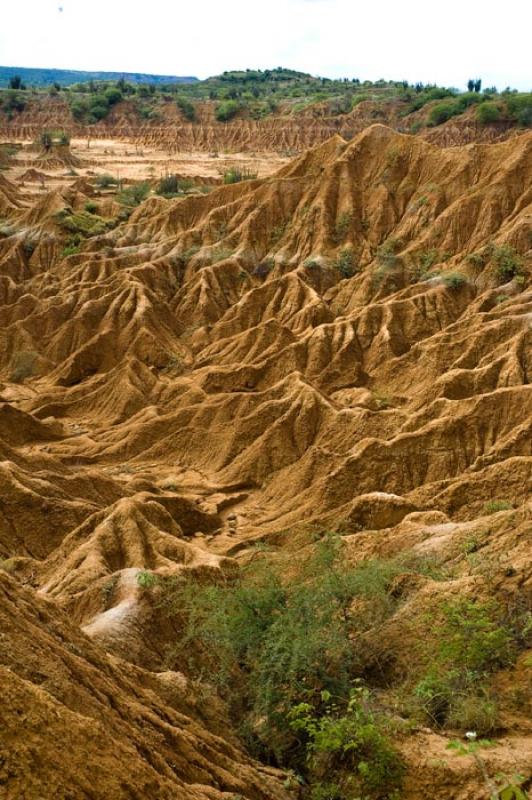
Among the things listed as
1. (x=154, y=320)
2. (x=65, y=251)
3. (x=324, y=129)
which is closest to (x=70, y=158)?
(x=324, y=129)

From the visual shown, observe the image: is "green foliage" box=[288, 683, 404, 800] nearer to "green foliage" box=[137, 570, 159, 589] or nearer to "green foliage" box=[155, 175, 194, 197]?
"green foliage" box=[137, 570, 159, 589]

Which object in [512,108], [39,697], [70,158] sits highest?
[512,108]

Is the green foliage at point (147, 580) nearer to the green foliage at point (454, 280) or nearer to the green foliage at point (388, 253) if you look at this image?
the green foliage at point (454, 280)

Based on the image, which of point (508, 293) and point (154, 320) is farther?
point (154, 320)

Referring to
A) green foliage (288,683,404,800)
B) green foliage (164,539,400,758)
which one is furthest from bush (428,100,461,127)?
green foliage (288,683,404,800)

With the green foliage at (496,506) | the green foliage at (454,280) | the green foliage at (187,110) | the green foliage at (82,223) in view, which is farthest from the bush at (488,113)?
the green foliage at (496,506)

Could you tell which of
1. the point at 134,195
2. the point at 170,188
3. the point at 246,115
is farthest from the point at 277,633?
the point at 246,115

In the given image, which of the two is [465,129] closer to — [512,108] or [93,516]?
[512,108]

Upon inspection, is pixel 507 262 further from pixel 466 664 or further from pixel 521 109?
pixel 521 109
